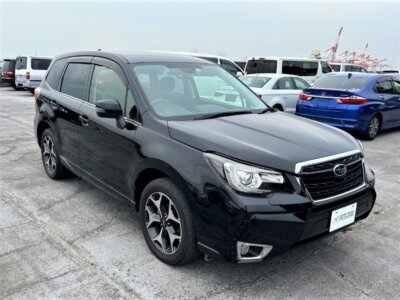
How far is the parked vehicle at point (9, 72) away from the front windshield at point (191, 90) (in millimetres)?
19941

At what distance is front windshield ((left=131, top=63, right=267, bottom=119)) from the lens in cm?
342

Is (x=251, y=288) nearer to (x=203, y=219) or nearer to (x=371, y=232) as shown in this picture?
(x=203, y=219)

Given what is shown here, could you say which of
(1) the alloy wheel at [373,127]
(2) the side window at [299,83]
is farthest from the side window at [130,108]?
(2) the side window at [299,83]

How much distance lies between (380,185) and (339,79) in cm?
420

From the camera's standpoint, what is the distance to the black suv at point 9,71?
21.1m

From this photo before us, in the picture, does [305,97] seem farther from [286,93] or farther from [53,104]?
[53,104]

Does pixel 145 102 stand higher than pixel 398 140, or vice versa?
pixel 145 102

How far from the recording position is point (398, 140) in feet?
28.5

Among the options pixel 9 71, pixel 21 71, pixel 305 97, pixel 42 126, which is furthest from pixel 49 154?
pixel 9 71

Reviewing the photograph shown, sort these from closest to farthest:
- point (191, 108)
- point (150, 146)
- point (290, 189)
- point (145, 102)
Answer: point (290, 189) < point (150, 146) < point (145, 102) < point (191, 108)

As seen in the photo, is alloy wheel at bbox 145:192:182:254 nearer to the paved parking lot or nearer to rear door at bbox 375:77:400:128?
the paved parking lot

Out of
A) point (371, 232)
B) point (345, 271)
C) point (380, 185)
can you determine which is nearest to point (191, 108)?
point (345, 271)

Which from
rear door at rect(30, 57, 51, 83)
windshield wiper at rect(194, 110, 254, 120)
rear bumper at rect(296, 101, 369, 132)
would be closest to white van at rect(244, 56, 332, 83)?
rear bumper at rect(296, 101, 369, 132)

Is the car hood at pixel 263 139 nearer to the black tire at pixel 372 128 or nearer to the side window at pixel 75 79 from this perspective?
the side window at pixel 75 79
